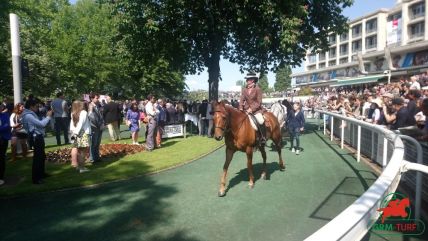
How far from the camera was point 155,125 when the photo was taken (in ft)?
45.6

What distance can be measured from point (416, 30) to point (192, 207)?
197ft

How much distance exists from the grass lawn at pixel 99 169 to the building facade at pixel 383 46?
37.5 feet

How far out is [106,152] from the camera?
42.1 ft

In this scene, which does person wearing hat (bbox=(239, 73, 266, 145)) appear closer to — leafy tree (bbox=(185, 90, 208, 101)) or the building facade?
the building facade

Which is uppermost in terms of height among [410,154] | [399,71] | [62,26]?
[62,26]

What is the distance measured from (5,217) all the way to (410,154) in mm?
7733

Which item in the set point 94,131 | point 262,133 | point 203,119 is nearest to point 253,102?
point 262,133

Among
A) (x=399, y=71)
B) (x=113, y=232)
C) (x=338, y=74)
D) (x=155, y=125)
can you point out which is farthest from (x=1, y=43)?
(x=338, y=74)

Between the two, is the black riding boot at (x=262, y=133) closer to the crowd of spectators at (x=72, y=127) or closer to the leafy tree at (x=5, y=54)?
the crowd of spectators at (x=72, y=127)

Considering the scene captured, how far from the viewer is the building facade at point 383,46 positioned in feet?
141

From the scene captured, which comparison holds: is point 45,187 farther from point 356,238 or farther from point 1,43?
point 1,43

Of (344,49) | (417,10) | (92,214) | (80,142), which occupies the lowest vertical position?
(92,214)

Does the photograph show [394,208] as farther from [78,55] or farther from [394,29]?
[394,29]

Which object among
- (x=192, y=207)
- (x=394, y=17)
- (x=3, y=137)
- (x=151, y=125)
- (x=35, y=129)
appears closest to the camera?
(x=192, y=207)
